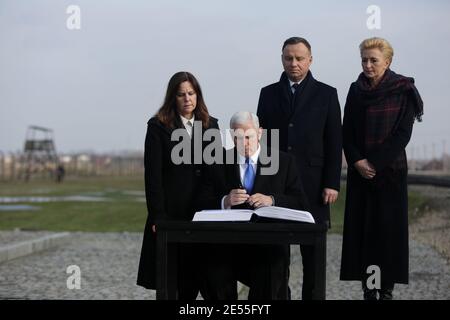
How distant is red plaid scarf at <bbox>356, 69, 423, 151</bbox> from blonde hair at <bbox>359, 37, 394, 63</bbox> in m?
0.14

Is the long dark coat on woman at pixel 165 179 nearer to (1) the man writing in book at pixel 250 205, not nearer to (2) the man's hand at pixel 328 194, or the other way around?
(1) the man writing in book at pixel 250 205

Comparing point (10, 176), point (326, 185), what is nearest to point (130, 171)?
point (10, 176)

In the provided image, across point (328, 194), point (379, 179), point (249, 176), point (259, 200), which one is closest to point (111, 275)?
point (328, 194)

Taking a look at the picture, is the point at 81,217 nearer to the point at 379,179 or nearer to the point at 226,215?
the point at 379,179

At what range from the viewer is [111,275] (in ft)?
32.8

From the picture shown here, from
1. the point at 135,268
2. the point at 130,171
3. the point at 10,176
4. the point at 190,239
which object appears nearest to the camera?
the point at 190,239

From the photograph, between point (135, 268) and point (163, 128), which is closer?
point (163, 128)

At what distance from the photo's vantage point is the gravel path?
28.0ft

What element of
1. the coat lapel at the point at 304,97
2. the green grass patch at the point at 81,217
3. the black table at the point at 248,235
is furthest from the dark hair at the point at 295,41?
the green grass patch at the point at 81,217

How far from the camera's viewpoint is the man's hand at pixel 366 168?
5352 mm

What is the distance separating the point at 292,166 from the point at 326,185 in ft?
1.33

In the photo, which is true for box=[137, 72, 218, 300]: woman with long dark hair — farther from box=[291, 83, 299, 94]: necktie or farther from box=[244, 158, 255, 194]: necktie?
box=[291, 83, 299, 94]: necktie
